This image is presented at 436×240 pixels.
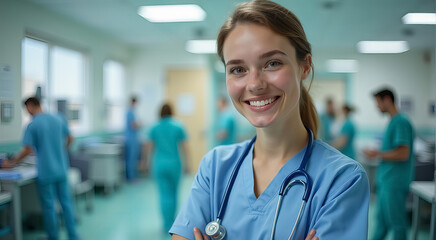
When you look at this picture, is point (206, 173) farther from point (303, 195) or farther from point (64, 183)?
point (64, 183)

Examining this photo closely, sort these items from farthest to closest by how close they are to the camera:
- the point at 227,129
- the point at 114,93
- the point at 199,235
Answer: the point at 114,93, the point at 227,129, the point at 199,235

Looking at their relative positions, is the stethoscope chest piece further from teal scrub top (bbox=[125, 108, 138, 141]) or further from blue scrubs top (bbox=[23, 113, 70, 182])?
teal scrub top (bbox=[125, 108, 138, 141])

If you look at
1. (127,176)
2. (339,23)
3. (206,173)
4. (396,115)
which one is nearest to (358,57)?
(339,23)

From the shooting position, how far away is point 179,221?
0.92 metres

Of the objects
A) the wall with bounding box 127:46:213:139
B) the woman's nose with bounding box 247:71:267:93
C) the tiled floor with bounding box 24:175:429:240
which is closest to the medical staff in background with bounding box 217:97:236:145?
the tiled floor with bounding box 24:175:429:240

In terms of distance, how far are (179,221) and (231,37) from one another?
53cm

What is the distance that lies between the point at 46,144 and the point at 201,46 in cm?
294

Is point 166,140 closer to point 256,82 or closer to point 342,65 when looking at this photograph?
point 256,82

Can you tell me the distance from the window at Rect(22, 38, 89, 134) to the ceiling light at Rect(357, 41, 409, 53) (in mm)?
4243

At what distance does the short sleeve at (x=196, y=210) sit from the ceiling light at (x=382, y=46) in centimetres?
482

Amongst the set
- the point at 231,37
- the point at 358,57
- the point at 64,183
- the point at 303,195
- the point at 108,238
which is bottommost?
the point at 108,238

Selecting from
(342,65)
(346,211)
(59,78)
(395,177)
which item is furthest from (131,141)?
(346,211)

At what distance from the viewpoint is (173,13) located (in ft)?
11.1

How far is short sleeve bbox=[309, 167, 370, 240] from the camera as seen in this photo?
2.34 ft
